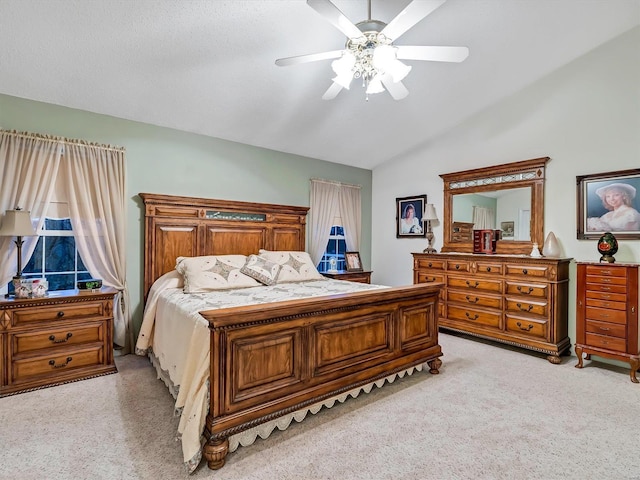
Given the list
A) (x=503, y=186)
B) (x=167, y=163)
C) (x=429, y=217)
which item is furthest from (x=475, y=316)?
(x=167, y=163)

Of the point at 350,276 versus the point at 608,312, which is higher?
the point at 350,276

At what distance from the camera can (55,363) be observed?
287 cm

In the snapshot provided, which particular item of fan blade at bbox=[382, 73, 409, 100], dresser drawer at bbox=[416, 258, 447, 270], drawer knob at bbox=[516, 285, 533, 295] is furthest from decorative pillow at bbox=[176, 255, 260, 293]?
drawer knob at bbox=[516, 285, 533, 295]

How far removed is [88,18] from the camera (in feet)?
7.88

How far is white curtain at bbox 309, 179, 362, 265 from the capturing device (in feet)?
17.0

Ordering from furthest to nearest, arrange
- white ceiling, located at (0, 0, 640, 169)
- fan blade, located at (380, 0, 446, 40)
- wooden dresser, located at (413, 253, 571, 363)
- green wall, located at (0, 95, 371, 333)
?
wooden dresser, located at (413, 253, 571, 363)
green wall, located at (0, 95, 371, 333)
white ceiling, located at (0, 0, 640, 169)
fan blade, located at (380, 0, 446, 40)

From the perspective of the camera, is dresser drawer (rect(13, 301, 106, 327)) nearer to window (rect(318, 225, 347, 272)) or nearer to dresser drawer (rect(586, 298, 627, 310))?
window (rect(318, 225, 347, 272))

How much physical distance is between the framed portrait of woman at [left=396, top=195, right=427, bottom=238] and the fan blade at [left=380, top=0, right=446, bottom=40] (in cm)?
335

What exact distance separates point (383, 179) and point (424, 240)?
1.33m

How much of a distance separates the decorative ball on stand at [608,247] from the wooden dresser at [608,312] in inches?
6.1

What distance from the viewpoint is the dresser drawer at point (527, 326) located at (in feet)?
11.9

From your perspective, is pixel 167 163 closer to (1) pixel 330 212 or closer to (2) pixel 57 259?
(2) pixel 57 259

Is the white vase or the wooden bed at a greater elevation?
the white vase

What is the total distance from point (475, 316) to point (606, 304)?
130 centimetres
